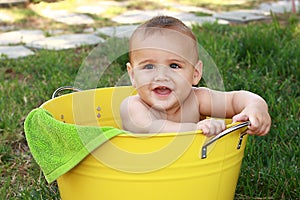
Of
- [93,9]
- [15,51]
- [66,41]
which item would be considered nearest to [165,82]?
[15,51]

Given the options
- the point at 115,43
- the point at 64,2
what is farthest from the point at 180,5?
the point at 115,43

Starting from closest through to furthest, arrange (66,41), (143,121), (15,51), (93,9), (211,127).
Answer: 1. (211,127)
2. (143,121)
3. (15,51)
4. (66,41)
5. (93,9)

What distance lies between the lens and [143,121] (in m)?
1.28

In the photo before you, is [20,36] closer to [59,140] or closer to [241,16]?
[241,16]

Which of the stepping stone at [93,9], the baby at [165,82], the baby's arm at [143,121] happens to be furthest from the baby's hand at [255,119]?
the stepping stone at [93,9]

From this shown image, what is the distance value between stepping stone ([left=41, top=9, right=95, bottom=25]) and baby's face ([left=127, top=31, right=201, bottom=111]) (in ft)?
8.12

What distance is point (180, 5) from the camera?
420 cm

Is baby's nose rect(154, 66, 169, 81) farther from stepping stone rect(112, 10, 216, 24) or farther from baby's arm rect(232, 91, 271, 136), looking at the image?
stepping stone rect(112, 10, 216, 24)

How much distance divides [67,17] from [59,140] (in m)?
2.87

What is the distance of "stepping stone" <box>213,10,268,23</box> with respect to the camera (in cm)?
356

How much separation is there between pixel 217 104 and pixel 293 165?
321 millimetres

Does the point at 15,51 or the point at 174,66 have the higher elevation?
the point at 174,66

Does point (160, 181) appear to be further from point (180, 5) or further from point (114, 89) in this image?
point (180, 5)

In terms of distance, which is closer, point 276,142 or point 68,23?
point 276,142
